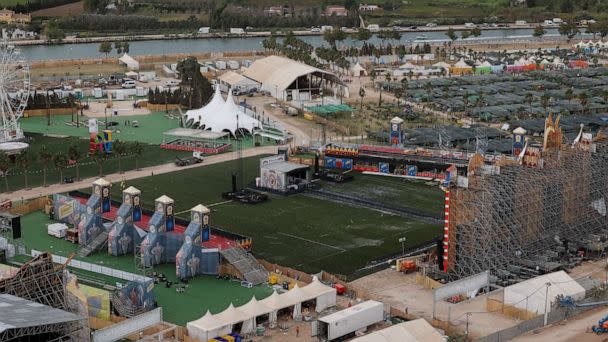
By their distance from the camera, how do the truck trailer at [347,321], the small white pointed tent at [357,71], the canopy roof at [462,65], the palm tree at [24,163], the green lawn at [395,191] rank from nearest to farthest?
the truck trailer at [347,321]
the green lawn at [395,191]
the palm tree at [24,163]
the small white pointed tent at [357,71]
the canopy roof at [462,65]

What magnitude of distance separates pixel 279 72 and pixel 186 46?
59.9m

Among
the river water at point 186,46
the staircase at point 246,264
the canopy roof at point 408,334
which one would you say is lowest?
the river water at point 186,46

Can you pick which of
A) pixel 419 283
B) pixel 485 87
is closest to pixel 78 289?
pixel 419 283

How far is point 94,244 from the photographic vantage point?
5312cm

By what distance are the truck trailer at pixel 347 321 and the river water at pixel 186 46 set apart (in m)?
108

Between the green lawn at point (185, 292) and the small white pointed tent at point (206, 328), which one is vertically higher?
the small white pointed tent at point (206, 328)

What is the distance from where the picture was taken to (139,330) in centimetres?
4150

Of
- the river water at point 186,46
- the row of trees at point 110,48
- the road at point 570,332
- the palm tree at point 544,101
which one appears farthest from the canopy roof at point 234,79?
the road at point 570,332

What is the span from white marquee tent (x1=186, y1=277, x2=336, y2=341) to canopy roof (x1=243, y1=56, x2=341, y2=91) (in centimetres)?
5742

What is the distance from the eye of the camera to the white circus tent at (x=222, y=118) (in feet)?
272

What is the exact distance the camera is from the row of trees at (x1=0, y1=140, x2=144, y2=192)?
220 ft

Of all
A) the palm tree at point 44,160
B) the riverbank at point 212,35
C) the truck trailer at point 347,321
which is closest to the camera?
the truck trailer at point 347,321

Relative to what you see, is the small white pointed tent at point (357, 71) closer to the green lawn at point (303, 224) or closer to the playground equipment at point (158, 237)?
the green lawn at point (303, 224)

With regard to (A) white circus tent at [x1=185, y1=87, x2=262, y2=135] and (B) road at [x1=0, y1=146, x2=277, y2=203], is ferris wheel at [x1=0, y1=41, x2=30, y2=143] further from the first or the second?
(A) white circus tent at [x1=185, y1=87, x2=262, y2=135]
